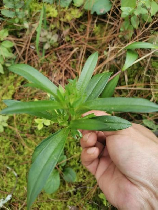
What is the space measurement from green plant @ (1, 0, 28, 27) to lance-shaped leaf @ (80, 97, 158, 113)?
1.16 m

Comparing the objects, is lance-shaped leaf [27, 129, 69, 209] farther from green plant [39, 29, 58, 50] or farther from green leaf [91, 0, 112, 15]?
green leaf [91, 0, 112, 15]

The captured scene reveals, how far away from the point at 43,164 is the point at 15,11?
1.32 metres

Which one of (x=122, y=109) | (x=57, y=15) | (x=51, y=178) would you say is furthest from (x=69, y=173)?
(x=57, y=15)

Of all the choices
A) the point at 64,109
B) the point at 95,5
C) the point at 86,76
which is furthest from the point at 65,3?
the point at 64,109

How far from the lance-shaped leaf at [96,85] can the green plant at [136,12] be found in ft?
A: 2.37

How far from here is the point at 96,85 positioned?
4.55 ft

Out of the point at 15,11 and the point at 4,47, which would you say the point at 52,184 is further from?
the point at 15,11

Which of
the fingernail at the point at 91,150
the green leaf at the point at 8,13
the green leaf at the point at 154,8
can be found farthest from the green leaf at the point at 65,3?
the fingernail at the point at 91,150

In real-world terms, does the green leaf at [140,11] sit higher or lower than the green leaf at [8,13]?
higher

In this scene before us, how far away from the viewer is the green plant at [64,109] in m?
1.10

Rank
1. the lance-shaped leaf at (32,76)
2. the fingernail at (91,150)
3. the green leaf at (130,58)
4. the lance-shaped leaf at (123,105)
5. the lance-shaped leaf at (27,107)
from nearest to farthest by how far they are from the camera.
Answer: the lance-shaped leaf at (27,107) → the lance-shaped leaf at (123,105) → the lance-shaped leaf at (32,76) → the fingernail at (91,150) → the green leaf at (130,58)

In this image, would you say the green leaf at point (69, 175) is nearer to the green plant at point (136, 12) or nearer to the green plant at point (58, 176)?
the green plant at point (58, 176)

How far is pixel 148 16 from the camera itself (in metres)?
1.93

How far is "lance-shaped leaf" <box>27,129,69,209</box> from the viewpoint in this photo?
110cm
